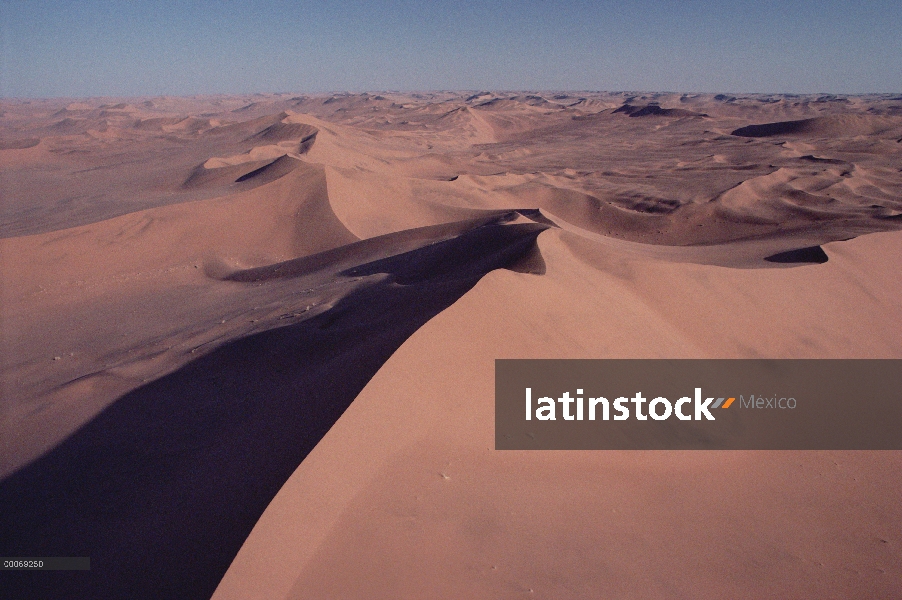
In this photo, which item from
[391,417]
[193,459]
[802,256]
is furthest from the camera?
[802,256]

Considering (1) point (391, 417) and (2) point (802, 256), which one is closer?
(1) point (391, 417)

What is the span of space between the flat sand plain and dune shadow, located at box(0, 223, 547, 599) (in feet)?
0.06

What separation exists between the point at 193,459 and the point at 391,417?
124cm

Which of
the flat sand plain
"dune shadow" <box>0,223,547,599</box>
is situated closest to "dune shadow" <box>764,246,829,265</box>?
the flat sand plain

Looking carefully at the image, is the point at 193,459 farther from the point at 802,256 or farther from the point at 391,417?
the point at 802,256

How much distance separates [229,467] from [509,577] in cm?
164

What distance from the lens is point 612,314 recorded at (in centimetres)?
482

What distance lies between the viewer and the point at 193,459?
10.4 feet

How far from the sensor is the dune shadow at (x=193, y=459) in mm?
2412

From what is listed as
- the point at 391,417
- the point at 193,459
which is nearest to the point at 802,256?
the point at 391,417

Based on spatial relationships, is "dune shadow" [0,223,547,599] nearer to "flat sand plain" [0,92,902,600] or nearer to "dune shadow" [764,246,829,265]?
"flat sand plain" [0,92,902,600]

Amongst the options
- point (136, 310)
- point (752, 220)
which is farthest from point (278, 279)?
point (752, 220)

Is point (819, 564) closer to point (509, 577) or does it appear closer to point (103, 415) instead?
point (509, 577)

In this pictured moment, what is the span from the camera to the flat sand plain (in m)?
2.37
